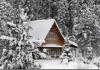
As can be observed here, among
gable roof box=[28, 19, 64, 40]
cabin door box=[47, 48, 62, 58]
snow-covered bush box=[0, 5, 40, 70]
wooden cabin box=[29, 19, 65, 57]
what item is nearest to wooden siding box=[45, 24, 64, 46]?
wooden cabin box=[29, 19, 65, 57]

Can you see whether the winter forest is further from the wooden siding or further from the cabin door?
the wooden siding

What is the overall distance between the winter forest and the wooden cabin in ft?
3.65

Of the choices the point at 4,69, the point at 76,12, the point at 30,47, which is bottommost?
the point at 4,69

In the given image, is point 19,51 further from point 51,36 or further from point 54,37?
point 54,37

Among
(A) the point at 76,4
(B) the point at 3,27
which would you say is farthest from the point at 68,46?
(A) the point at 76,4

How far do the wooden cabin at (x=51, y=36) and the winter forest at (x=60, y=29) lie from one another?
1.11 metres

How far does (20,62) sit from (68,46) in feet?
80.3

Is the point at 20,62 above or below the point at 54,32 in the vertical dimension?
below

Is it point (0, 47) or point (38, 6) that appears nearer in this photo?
point (0, 47)

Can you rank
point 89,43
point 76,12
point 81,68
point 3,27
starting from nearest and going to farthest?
1. point 81,68
2. point 3,27
3. point 89,43
4. point 76,12

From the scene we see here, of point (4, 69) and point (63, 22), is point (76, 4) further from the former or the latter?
point (4, 69)

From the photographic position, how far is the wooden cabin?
164 ft

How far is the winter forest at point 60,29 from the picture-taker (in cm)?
3086

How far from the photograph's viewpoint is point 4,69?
30.2 metres
